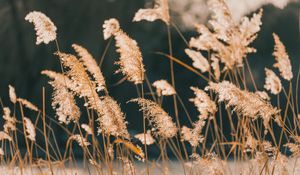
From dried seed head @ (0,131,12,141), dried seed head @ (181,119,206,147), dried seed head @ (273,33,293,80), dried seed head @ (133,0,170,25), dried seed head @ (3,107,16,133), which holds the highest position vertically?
dried seed head @ (133,0,170,25)

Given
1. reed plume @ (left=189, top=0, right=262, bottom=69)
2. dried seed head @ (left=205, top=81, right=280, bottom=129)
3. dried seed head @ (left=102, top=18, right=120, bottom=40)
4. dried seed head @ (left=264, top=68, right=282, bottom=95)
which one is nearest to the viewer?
dried seed head @ (left=205, top=81, right=280, bottom=129)

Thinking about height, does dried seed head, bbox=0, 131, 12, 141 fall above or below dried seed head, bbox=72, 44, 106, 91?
below

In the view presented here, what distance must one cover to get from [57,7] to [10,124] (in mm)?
1470

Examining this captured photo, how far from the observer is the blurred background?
322cm

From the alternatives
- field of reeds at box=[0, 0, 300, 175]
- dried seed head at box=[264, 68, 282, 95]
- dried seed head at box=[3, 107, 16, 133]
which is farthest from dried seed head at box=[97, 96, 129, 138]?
dried seed head at box=[3, 107, 16, 133]

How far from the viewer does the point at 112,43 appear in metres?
3.43

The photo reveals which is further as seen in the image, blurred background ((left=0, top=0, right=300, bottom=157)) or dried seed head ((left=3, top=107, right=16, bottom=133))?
blurred background ((left=0, top=0, right=300, bottom=157))

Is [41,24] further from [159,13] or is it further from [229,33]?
[229,33]

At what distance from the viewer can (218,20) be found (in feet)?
6.29

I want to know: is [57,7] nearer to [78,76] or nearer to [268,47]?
[268,47]

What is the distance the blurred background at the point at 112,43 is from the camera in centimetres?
322

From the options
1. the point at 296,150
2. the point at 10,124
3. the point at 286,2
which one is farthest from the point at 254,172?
the point at 286,2

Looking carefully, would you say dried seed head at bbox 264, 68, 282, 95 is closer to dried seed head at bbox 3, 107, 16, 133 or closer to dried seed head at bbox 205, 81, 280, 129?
dried seed head at bbox 205, 81, 280, 129

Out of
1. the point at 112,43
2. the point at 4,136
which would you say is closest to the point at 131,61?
the point at 4,136
